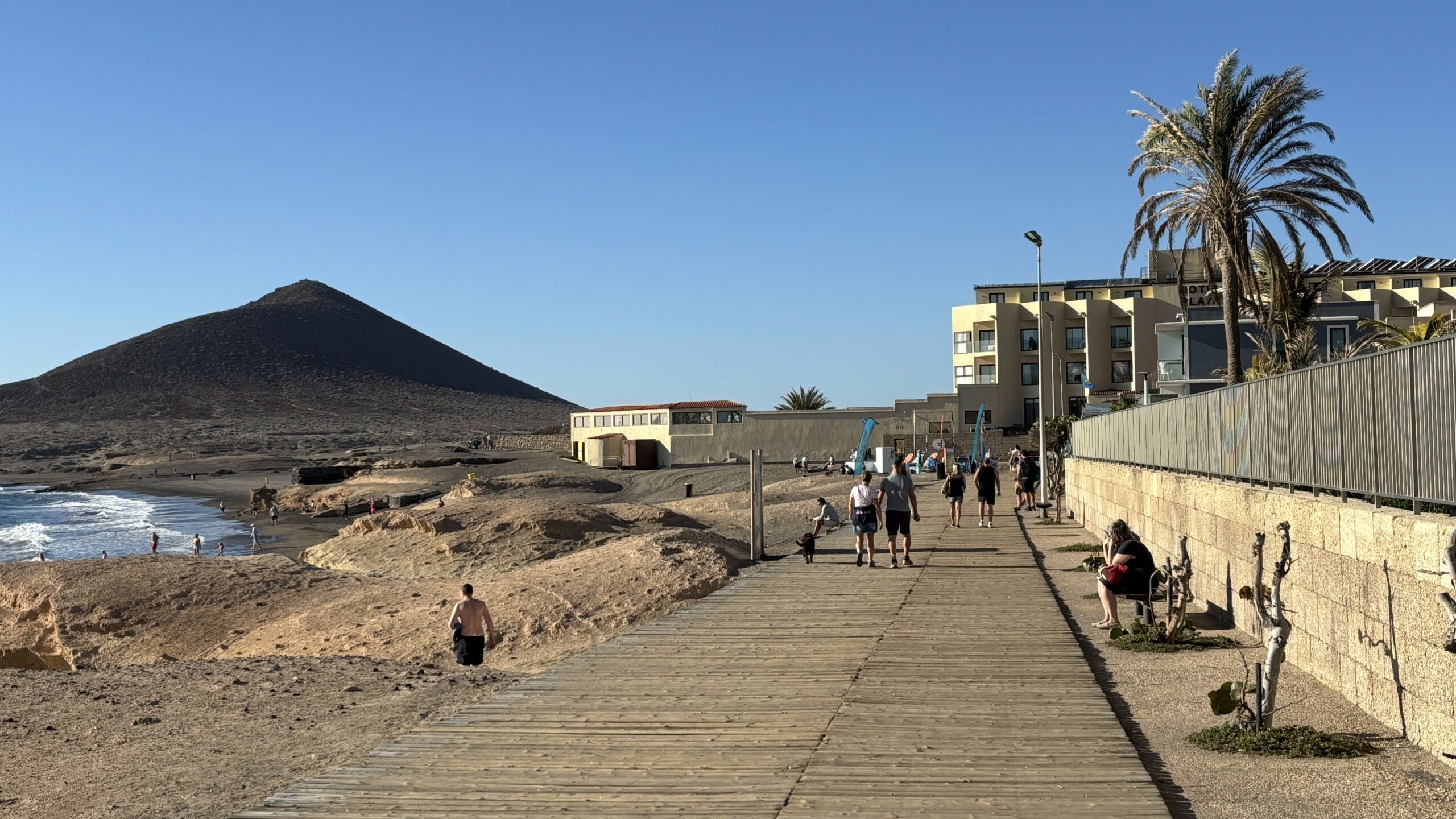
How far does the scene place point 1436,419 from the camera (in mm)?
7582

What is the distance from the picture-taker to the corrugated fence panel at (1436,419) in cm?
731

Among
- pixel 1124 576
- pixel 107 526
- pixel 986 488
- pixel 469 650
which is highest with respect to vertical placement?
pixel 986 488

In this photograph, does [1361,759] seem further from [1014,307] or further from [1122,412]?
[1014,307]

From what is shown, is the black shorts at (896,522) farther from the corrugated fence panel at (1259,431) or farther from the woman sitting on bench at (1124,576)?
the corrugated fence panel at (1259,431)

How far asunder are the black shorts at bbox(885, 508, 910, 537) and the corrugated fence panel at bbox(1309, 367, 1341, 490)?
27.6 ft

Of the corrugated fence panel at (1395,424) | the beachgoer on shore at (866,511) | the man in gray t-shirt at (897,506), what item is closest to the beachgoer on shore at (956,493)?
the man in gray t-shirt at (897,506)

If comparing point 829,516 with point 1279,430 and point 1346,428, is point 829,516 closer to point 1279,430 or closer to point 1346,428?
point 1279,430

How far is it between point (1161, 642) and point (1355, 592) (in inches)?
133

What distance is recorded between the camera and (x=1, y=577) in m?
25.3

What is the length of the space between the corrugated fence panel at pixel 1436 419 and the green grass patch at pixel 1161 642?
422 cm

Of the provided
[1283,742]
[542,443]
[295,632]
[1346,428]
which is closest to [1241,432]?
[1346,428]

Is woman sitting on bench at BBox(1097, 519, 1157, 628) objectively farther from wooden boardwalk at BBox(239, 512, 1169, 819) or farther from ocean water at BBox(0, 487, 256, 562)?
ocean water at BBox(0, 487, 256, 562)

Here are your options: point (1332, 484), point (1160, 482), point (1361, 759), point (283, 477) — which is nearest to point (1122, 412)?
point (1160, 482)

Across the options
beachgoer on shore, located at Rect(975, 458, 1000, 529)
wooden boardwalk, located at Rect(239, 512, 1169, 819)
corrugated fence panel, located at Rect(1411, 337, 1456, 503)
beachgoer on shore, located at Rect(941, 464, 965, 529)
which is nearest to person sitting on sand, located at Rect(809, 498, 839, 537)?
beachgoer on shore, located at Rect(941, 464, 965, 529)
